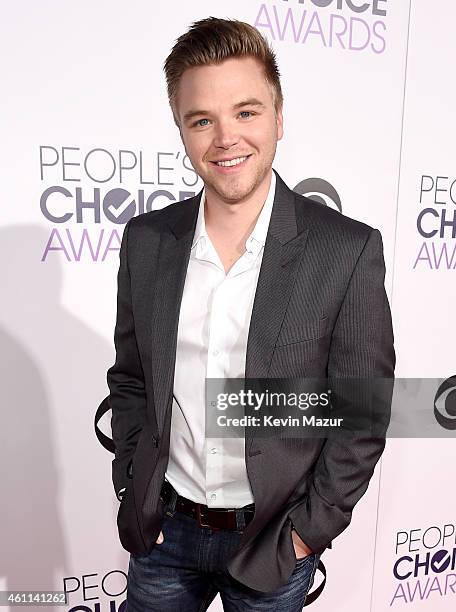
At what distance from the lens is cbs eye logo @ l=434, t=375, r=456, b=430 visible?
254 centimetres

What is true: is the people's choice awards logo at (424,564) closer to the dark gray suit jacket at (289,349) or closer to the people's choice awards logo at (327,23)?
the dark gray suit jacket at (289,349)

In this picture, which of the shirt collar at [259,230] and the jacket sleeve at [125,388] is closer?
the shirt collar at [259,230]

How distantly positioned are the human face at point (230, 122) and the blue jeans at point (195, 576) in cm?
86

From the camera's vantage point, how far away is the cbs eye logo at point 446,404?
100.0 inches

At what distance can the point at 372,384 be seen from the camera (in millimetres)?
1319

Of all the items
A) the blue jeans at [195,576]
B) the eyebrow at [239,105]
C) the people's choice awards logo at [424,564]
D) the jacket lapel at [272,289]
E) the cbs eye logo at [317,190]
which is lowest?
the people's choice awards logo at [424,564]

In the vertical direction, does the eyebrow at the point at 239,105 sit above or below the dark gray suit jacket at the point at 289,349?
above

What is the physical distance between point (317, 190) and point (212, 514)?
137 cm

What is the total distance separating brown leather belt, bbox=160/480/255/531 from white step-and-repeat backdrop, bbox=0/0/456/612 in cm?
86

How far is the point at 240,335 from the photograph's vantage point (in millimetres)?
1322

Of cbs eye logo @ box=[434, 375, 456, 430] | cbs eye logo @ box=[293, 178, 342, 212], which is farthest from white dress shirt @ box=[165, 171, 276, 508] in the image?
cbs eye logo @ box=[434, 375, 456, 430]

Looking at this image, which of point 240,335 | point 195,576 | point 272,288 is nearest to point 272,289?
point 272,288

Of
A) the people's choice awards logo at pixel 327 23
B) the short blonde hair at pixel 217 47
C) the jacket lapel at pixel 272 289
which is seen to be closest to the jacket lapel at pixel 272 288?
the jacket lapel at pixel 272 289

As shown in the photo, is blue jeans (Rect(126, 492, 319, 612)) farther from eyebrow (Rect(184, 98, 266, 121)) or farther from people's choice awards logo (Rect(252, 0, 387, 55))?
people's choice awards logo (Rect(252, 0, 387, 55))
